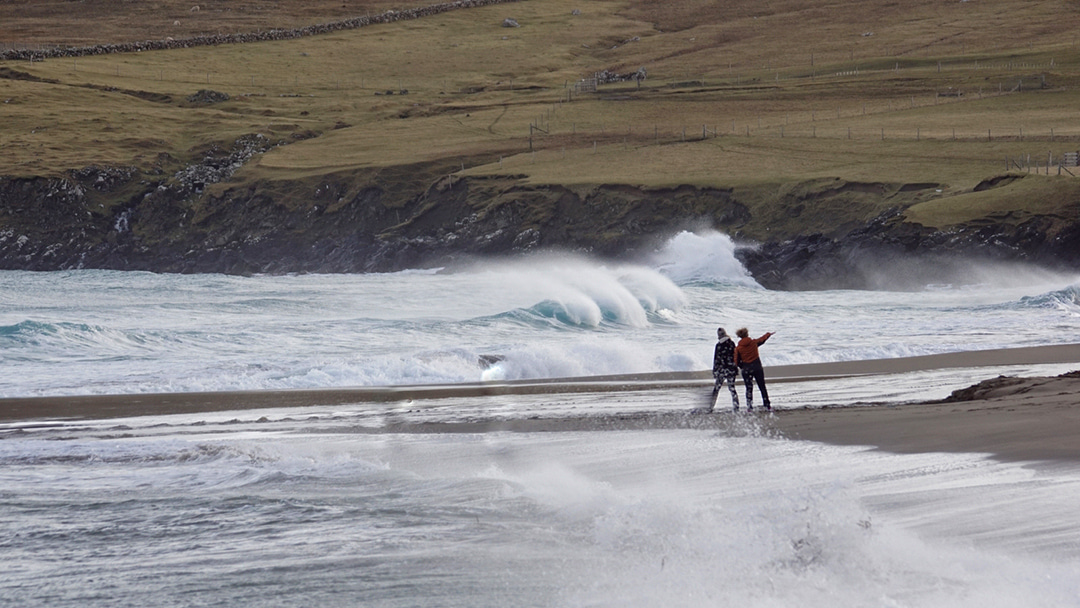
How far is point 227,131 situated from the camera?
86062 mm

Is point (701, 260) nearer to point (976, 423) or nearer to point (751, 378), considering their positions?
point (751, 378)

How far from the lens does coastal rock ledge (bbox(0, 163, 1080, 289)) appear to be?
48.7 m

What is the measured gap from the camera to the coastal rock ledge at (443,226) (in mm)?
48719

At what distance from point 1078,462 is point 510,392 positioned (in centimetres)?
1055

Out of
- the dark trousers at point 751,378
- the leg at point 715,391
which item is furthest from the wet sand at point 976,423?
the leg at point 715,391

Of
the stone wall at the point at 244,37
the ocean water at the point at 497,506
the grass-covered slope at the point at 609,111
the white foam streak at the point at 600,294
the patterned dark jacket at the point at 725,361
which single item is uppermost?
the stone wall at the point at 244,37

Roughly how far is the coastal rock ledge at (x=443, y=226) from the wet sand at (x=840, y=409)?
26082mm

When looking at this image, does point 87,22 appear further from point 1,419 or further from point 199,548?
point 199,548

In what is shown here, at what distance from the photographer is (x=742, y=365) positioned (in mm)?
15055

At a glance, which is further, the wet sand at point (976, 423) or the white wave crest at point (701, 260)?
the white wave crest at point (701, 260)

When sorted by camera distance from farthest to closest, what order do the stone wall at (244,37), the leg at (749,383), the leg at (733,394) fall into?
the stone wall at (244,37)
the leg at (733,394)
the leg at (749,383)

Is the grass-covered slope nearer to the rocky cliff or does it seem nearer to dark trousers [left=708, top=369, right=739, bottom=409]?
the rocky cliff

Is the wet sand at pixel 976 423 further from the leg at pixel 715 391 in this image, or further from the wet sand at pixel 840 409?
the leg at pixel 715 391

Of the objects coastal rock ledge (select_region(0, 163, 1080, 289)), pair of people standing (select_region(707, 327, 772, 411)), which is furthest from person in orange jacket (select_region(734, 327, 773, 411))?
coastal rock ledge (select_region(0, 163, 1080, 289))
